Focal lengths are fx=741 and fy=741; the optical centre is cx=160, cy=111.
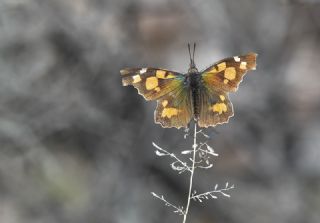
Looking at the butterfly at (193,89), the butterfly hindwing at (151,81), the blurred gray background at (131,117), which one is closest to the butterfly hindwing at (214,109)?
the butterfly at (193,89)

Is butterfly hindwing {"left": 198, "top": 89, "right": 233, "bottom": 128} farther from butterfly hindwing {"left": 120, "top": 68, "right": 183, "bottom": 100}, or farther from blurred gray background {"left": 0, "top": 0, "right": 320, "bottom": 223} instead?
blurred gray background {"left": 0, "top": 0, "right": 320, "bottom": 223}

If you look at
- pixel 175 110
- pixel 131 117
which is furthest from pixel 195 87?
pixel 131 117

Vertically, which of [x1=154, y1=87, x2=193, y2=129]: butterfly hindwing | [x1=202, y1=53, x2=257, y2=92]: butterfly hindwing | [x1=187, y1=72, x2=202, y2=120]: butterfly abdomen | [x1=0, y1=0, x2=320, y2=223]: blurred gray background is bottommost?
[x1=154, y1=87, x2=193, y2=129]: butterfly hindwing

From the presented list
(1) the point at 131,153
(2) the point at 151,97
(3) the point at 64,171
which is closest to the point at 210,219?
(1) the point at 131,153

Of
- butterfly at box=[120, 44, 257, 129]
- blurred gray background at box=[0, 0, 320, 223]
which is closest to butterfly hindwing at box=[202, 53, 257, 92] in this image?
butterfly at box=[120, 44, 257, 129]

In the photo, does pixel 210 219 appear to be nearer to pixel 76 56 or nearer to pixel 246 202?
pixel 246 202

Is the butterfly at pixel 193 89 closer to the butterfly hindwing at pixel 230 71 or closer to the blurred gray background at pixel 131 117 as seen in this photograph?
the butterfly hindwing at pixel 230 71
